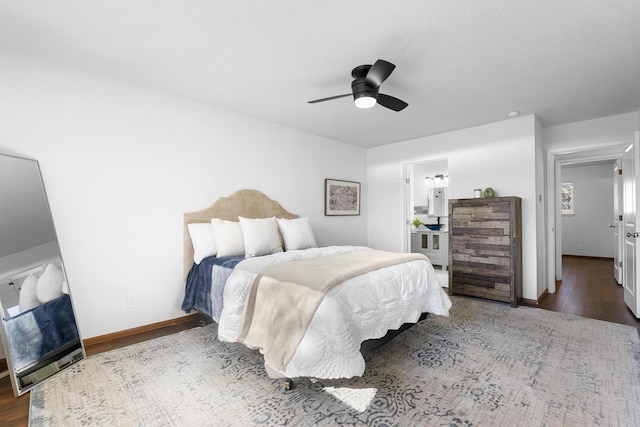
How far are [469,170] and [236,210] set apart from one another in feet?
11.1

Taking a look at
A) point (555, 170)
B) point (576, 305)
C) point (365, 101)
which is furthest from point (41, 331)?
point (555, 170)

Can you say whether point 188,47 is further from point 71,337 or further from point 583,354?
point 583,354

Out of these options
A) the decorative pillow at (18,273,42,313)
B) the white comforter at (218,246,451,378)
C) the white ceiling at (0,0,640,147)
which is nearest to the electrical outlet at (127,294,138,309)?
the decorative pillow at (18,273,42,313)

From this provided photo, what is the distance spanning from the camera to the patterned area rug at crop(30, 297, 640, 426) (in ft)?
5.51

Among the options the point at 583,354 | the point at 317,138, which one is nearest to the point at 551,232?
the point at 583,354

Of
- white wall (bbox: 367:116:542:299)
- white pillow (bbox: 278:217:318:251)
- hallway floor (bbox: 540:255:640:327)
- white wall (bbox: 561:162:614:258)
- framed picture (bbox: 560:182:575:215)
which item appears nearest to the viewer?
hallway floor (bbox: 540:255:640:327)

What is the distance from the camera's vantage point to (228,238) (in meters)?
3.21

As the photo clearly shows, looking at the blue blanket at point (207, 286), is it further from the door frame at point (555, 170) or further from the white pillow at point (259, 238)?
the door frame at point (555, 170)

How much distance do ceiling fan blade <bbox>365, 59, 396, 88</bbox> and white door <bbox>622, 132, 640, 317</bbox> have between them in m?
2.97

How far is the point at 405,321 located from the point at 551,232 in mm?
3391

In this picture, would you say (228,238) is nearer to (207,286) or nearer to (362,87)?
(207,286)

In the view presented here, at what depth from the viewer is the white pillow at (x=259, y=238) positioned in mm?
3205

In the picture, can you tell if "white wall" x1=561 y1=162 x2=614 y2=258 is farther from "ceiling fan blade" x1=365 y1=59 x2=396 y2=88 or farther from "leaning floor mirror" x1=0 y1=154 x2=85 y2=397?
"leaning floor mirror" x1=0 y1=154 x2=85 y2=397

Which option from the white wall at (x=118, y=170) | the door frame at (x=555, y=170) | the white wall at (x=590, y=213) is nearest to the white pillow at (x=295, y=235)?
the white wall at (x=118, y=170)
